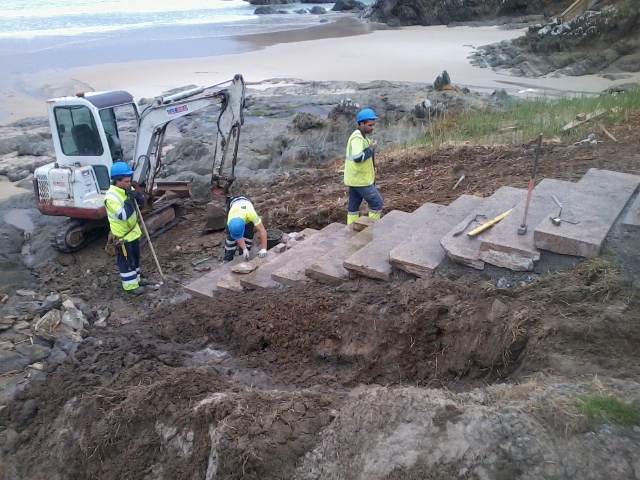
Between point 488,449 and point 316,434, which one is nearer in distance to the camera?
point 488,449

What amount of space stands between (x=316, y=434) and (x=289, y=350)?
177 cm

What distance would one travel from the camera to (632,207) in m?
5.12

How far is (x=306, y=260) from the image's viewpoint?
257 inches

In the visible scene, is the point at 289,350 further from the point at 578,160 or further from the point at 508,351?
the point at 578,160

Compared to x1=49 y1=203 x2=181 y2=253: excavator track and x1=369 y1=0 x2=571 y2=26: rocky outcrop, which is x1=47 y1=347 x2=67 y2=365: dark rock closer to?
x1=49 y1=203 x2=181 y2=253: excavator track

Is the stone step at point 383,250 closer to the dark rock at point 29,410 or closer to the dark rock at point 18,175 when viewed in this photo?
the dark rock at point 29,410

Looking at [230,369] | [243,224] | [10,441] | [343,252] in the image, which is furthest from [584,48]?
[10,441]

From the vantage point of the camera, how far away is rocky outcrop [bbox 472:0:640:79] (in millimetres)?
20594

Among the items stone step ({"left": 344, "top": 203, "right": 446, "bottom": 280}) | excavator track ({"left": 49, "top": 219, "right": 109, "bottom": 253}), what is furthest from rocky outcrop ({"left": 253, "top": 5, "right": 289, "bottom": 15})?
stone step ({"left": 344, "top": 203, "right": 446, "bottom": 280})

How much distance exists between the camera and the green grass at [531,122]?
9.81m

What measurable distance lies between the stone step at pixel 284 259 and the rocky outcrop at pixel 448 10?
3191 cm

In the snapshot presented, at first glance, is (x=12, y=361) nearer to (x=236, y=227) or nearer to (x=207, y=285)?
(x=207, y=285)

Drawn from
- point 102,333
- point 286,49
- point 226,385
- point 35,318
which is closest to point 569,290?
point 226,385

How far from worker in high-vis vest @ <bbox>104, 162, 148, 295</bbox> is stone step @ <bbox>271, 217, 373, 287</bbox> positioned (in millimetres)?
2843
